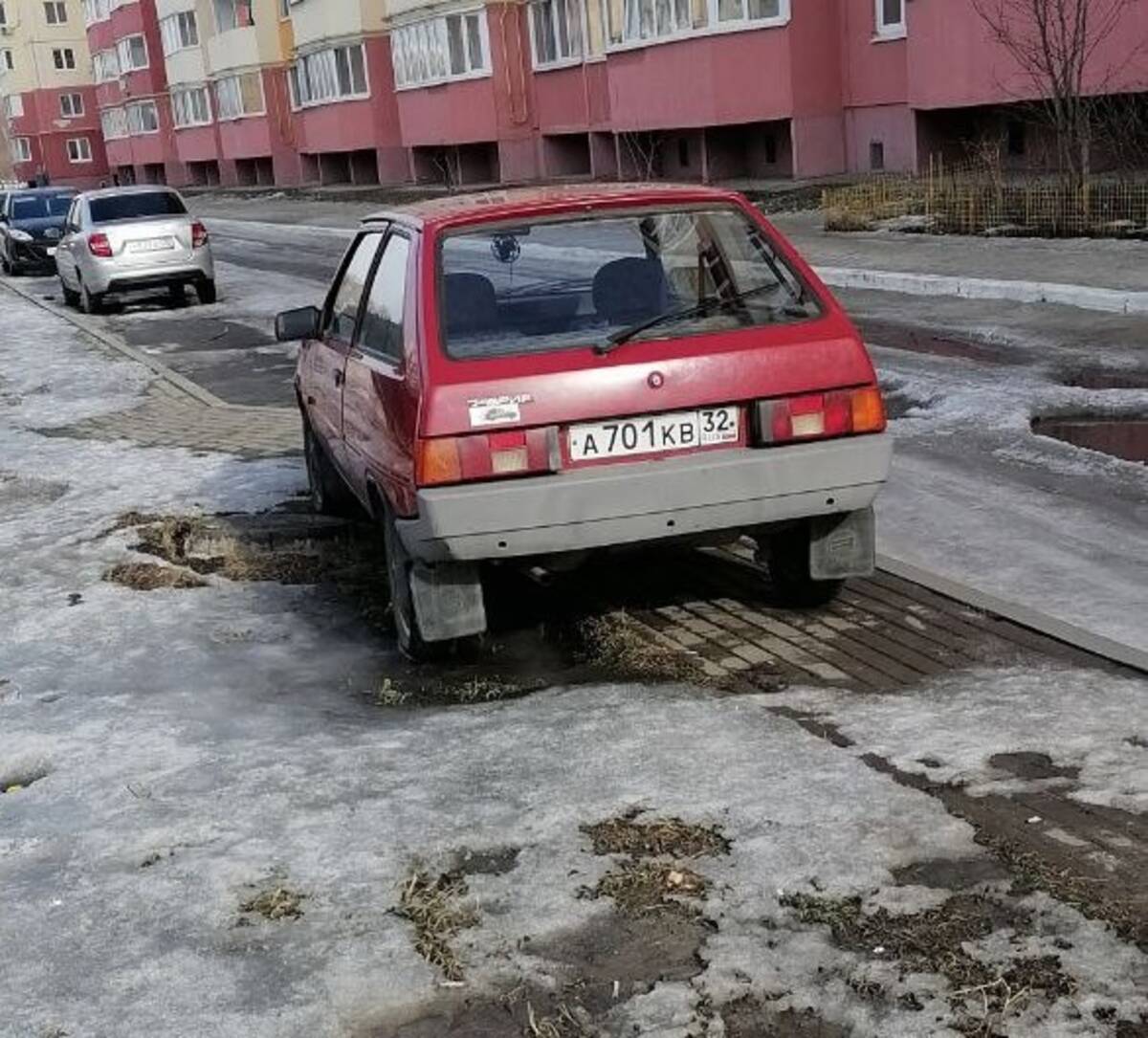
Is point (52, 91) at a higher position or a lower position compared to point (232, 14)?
lower

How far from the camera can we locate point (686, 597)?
6.25 m

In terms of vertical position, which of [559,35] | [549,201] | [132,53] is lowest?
[549,201]

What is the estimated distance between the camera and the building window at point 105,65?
262ft

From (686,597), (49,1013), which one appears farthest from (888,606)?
(49,1013)

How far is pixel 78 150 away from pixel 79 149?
8cm

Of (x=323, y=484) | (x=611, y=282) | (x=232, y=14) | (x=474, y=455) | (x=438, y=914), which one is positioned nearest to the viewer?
(x=438, y=914)

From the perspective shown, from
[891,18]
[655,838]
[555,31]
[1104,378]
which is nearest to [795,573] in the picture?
[655,838]

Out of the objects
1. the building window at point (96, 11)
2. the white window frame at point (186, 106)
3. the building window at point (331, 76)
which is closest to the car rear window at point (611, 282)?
the building window at point (331, 76)

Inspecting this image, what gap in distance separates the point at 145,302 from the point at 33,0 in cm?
8030

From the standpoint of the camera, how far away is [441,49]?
40.3 meters

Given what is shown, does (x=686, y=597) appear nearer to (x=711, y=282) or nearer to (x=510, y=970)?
(x=711, y=282)

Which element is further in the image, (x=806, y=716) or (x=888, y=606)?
(x=888, y=606)

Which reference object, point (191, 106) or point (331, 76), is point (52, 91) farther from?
point (331, 76)

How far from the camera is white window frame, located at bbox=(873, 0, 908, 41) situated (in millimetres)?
25828
